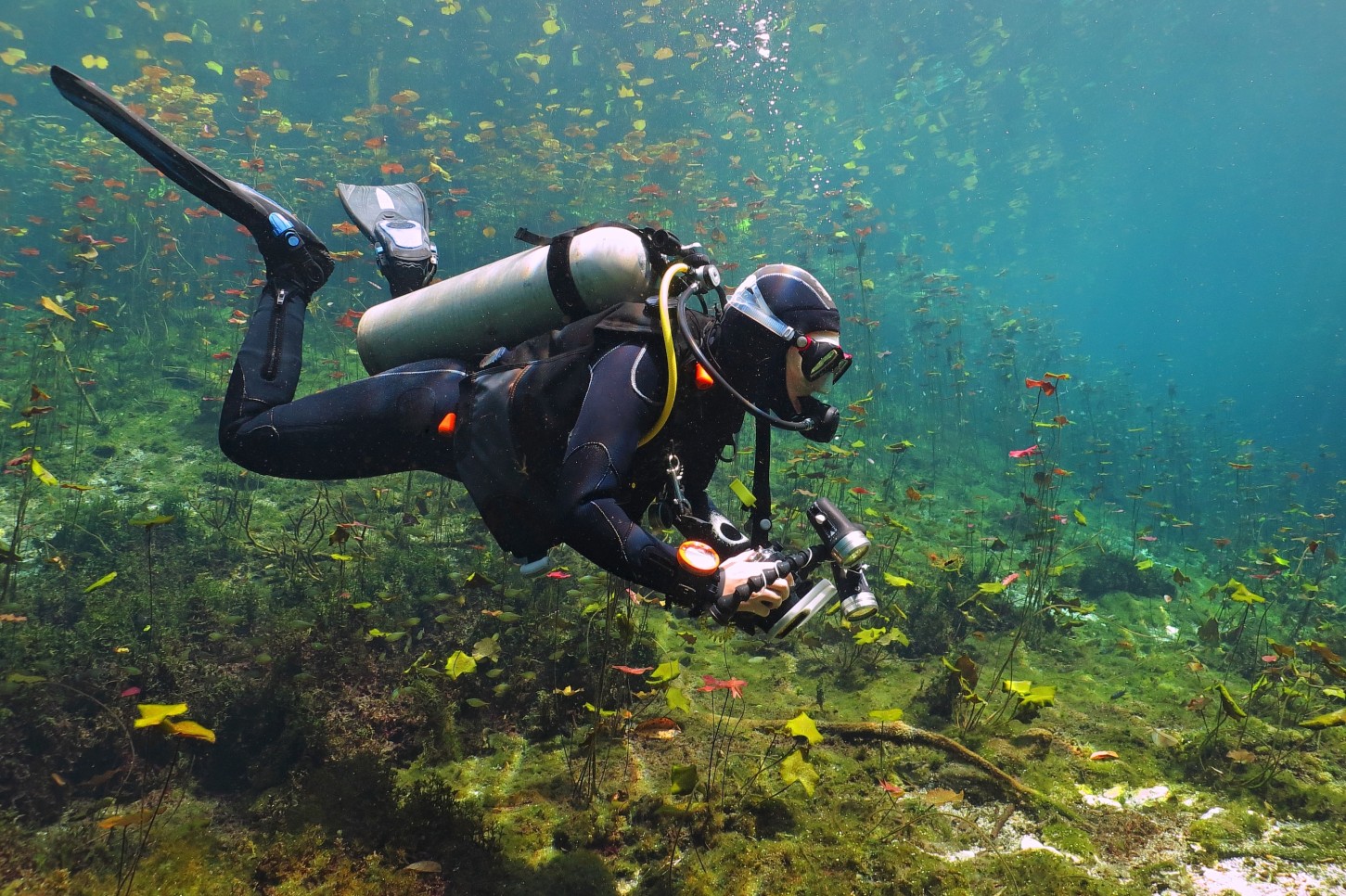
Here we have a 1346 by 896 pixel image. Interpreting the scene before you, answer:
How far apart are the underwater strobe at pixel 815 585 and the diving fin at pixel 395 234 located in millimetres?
3143

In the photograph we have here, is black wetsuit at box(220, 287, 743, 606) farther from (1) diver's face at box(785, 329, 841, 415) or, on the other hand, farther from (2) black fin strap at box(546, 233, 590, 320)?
(2) black fin strap at box(546, 233, 590, 320)

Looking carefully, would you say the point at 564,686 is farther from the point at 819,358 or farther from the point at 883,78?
the point at 883,78

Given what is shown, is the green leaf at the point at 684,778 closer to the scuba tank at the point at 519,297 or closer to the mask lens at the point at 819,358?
the mask lens at the point at 819,358

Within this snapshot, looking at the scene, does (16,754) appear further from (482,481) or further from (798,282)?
(798,282)

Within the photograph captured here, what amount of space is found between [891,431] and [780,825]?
1659cm

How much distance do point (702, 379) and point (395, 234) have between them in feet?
9.20

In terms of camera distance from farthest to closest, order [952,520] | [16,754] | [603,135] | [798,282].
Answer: [603,135]
[952,520]
[16,754]
[798,282]

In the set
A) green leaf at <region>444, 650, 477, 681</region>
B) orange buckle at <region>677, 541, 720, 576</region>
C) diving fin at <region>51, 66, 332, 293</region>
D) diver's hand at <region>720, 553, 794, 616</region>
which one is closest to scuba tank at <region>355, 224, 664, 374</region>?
diving fin at <region>51, 66, 332, 293</region>

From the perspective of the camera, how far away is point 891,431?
18.5 m

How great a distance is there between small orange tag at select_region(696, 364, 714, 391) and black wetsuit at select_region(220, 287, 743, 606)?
0.17 feet

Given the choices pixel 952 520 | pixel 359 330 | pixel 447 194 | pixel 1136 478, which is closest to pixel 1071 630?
pixel 952 520

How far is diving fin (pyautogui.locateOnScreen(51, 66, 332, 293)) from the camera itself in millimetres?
3672

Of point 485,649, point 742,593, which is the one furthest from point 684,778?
point 485,649

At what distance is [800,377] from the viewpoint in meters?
2.82
